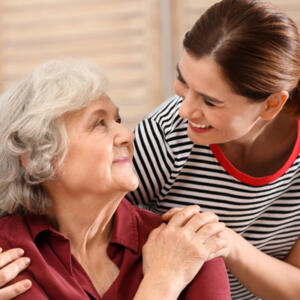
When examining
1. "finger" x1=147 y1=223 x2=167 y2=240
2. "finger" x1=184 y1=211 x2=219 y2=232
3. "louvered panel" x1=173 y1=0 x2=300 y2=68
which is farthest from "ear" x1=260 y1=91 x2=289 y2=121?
"louvered panel" x1=173 y1=0 x2=300 y2=68

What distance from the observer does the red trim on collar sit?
1.65 meters

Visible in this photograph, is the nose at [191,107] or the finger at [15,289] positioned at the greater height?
the nose at [191,107]

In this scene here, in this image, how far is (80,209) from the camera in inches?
56.2

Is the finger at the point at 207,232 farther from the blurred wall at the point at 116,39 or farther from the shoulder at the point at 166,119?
the blurred wall at the point at 116,39

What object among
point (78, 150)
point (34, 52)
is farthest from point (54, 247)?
point (34, 52)

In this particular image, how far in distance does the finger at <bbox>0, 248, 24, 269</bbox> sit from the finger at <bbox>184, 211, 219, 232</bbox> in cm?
48

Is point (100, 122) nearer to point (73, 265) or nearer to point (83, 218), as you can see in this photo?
point (83, 218)

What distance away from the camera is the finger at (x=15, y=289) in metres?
1.25

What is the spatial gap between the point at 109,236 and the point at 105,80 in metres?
0.48

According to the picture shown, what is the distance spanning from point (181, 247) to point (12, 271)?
47cm

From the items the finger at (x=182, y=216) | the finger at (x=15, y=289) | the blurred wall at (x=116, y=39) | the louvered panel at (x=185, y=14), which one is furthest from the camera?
the blurred wall at (x=116, y=39)

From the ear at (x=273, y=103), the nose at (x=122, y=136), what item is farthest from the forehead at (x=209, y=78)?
the nose at (x=122, y=136)

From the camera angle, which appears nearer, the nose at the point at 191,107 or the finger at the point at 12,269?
the finger at the point at 12,269

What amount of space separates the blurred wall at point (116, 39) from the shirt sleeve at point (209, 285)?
5.22ft
